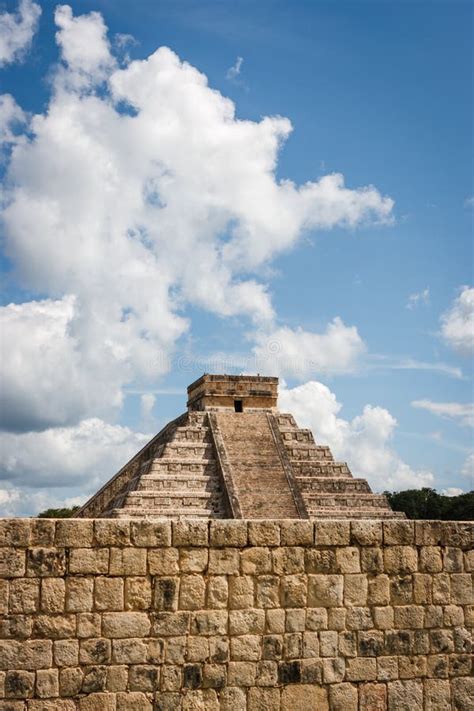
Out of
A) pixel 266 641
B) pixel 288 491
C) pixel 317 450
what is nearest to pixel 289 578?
pixel 266 641

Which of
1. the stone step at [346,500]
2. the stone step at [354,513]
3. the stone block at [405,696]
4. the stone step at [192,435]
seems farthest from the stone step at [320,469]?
the stone block at [405,696]

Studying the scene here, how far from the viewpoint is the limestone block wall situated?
23.3ft

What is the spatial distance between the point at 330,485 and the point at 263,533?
60.1 feet

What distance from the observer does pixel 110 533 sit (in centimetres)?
729

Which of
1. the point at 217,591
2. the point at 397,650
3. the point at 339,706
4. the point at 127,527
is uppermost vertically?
the point at 127,527

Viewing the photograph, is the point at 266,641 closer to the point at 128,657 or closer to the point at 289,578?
the point at 289,578

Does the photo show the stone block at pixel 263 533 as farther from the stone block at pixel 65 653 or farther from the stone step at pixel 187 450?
the stone step at pixel 187 450

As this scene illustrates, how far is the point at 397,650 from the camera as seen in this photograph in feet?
25.6

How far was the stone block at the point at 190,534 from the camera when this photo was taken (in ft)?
24.3

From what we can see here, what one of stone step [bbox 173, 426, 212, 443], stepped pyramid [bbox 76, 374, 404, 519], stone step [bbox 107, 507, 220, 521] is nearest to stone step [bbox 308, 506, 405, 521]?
stepped pyramid [bbox 76, 374, 404, 519]

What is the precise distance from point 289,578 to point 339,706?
4.15 feet

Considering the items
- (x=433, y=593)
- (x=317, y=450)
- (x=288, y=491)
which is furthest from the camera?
(x=317, y=450)

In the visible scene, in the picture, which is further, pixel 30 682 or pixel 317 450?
pixel 317 450

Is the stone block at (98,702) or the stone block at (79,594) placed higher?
the stone block at (79,594)
